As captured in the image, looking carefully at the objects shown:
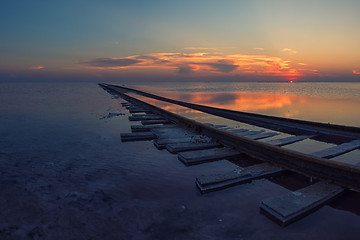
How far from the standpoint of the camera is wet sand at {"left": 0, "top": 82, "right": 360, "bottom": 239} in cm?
234

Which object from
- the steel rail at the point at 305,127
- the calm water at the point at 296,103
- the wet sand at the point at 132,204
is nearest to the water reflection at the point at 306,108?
the calm water at the point at 296,103

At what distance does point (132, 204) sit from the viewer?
2926 mm

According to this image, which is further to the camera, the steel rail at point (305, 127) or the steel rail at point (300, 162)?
the steel rail at point (305, 127)

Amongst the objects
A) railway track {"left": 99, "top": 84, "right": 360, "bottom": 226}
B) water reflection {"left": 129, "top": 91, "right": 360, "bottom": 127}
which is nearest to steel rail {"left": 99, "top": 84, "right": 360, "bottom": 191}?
railway track {"left": 99, "top": 84, "right": 360, "bottom": 226}

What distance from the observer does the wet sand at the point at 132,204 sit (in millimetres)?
2340

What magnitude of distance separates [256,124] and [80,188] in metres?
7.73

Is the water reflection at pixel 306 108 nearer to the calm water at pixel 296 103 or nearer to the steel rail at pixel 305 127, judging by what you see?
the calm water at pixel 296 103

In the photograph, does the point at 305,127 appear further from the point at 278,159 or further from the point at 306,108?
the point at 306,108

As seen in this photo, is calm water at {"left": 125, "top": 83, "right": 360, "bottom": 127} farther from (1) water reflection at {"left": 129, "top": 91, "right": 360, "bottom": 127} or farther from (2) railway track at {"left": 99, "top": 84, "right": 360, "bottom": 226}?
(2) railway track at {"left": 99, "top": 84, "right": 360, "bottom": 226}

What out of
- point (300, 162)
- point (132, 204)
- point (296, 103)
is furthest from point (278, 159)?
point (296, 103)

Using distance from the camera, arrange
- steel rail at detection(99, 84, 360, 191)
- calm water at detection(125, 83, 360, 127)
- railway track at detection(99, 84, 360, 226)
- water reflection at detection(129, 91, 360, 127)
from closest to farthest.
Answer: railway track at detection(99, 84, 360, 226) → steel rail at detection(99, 84, 360, 191) → water reflection at detection(129, 91, 360, 127) → calm water at detection(125, 83, 360, 127)

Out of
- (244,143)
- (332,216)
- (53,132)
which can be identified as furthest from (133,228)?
(53,132)

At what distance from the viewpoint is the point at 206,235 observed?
229cm

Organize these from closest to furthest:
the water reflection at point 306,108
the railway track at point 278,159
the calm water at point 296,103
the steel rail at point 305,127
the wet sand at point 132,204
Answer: the wet sand at point 132,204 → the railway track at point 278,159 → the steel rail at point 305,127 → the water reflection at point 306,108 → the calm water at point 296,103
